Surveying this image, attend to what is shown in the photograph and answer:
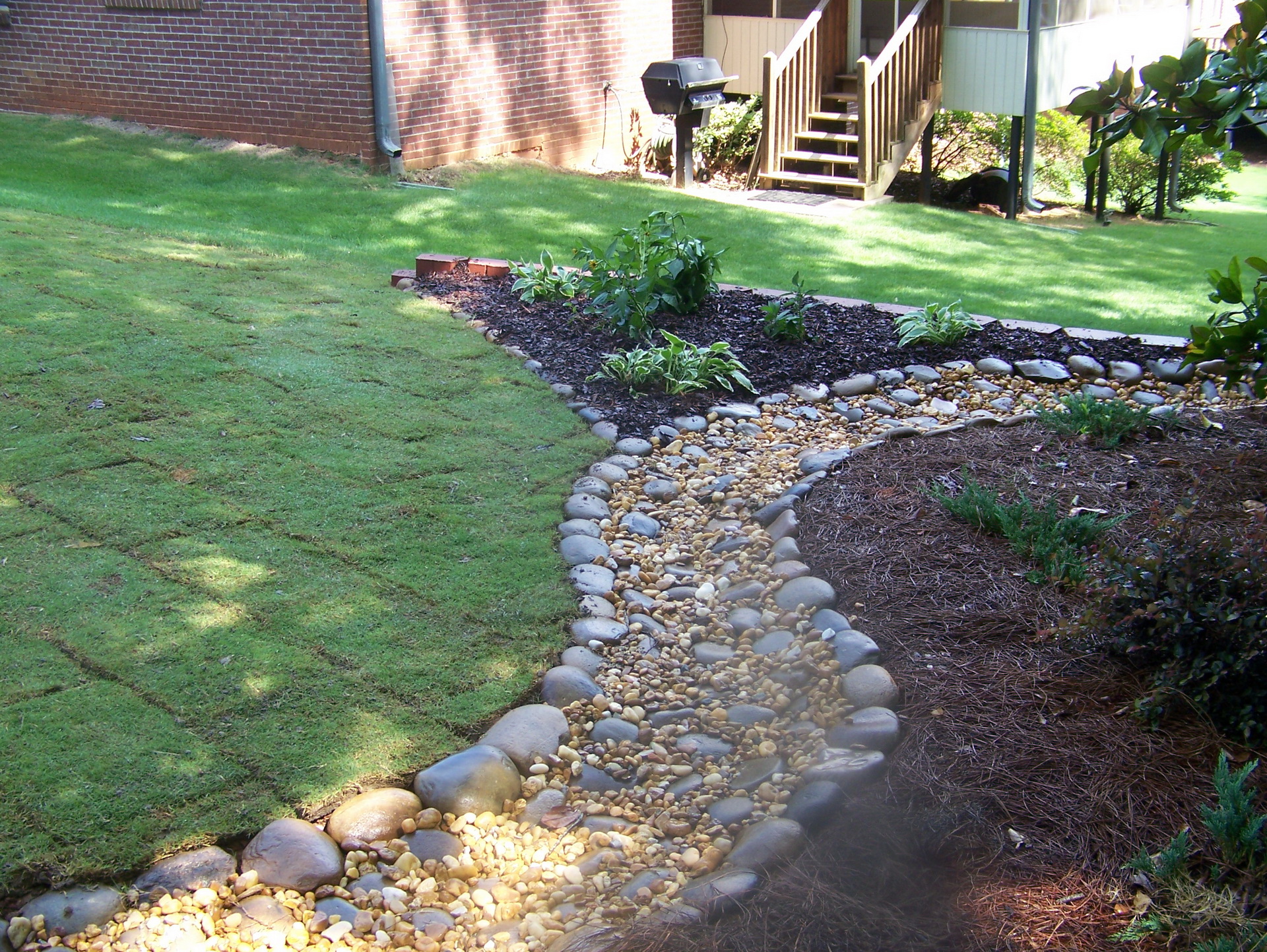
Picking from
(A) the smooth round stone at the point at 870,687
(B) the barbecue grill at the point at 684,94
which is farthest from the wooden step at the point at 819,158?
(A) the smooth round stone at the point at 870,687

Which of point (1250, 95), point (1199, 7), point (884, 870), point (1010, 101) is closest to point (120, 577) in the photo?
point (884, 870)

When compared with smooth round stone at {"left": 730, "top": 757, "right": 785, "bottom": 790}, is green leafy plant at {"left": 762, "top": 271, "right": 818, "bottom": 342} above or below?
above

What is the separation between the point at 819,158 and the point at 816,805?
9.89m

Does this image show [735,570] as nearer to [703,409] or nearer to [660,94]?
[703,409]

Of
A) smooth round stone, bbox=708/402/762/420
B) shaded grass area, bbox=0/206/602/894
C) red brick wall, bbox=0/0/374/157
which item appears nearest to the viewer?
shaded grass area, bbox=0/206/602/894

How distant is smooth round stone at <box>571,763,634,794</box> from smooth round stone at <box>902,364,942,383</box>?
325cm

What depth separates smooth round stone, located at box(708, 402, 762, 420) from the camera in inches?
202

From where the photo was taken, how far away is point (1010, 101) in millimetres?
11586

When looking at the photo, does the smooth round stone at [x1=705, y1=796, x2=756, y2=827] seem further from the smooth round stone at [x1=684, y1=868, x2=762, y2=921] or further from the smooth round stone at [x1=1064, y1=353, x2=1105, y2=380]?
the smooth round stone at [x1=1064, y1=353, x2=1105, y2=380]

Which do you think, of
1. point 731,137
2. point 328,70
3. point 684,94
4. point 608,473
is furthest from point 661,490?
point 731,137

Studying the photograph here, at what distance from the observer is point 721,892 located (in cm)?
240

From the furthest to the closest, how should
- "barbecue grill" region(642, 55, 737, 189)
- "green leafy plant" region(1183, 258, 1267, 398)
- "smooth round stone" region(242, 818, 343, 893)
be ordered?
"barbecue grill" region(642, 55, 737, 189) → "green leafy plant" region(1183, 258, 1267, 398) → "smooth round stone" region(242, 818, 343, 893)

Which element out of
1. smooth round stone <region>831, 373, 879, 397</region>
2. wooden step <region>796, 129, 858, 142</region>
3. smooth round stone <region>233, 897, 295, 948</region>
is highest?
wooden step <region>796, 129, 858, 142</region>

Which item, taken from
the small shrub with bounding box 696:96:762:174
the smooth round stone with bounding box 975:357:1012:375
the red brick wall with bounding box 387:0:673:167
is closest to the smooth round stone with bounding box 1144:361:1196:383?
the smooth round stone with bounding box 975:357:1012:375
